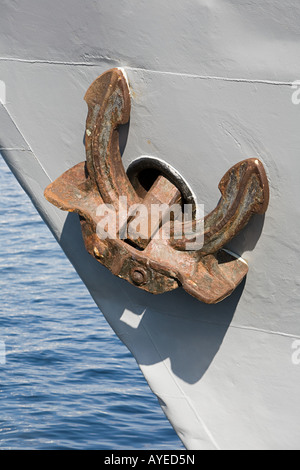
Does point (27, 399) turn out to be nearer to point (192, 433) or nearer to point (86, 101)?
point (192, 433)

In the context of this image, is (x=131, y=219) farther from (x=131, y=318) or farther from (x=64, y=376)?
(x=64, y=376)

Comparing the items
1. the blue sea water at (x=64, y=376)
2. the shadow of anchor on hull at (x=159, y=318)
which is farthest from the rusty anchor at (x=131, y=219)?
the blue sea water at (x=64, y=376)

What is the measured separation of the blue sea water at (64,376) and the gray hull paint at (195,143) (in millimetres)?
4088

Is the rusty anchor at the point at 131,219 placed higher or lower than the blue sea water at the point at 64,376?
higher

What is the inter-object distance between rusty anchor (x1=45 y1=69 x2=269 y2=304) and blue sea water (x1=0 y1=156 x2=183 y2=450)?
457 cm

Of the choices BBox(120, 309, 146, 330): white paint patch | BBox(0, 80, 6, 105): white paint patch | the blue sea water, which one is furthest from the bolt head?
the blue sea water

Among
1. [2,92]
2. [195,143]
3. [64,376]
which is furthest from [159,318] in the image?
[64,376]

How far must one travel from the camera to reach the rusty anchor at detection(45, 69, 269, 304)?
2.37 m

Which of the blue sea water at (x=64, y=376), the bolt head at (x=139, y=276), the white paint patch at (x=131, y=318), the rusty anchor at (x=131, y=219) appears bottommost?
the blue sea water at (x=64, y=376)

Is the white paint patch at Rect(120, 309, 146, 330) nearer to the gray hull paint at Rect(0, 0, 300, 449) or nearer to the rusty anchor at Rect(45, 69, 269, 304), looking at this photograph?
the gray hull paint at Rect(0, 0, 300, 449)

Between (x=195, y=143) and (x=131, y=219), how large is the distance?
304 millimetres

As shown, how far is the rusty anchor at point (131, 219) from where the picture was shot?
237cm

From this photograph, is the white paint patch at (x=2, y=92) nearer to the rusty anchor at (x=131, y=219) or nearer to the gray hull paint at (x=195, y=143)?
the gray hull paint at (x=195, y=143)
